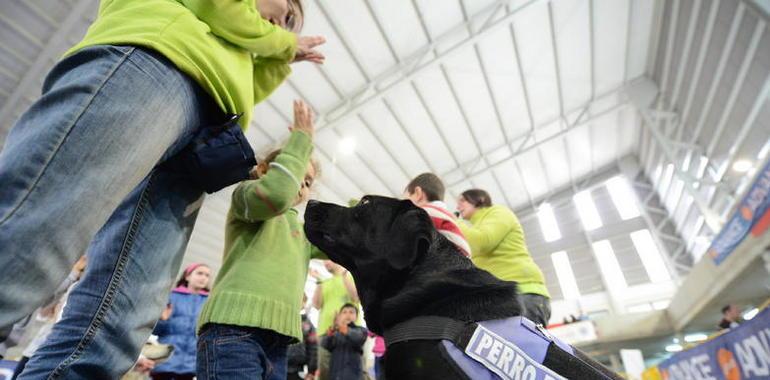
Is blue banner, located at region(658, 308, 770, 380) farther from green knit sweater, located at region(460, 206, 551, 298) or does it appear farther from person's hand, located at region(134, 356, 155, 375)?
person's hand, located at region(134, 356, 155, 375)

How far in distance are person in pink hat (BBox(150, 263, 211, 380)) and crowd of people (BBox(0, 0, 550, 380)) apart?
1383 millimetres

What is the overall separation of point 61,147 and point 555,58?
34.9 feet

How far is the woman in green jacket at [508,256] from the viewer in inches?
79.1

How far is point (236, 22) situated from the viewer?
877mm

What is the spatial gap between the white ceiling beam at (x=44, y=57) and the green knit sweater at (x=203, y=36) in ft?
21.2

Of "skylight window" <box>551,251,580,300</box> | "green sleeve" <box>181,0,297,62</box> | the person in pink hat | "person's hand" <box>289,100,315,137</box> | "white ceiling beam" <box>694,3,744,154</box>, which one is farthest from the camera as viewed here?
"skylight window" <box>551,251,580,300</box>

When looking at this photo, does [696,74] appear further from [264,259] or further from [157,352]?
[157,352]

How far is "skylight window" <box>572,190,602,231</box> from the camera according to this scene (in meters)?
14.3

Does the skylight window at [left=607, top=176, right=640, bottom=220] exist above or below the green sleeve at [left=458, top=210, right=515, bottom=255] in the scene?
above

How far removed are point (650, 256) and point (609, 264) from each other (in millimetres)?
1272

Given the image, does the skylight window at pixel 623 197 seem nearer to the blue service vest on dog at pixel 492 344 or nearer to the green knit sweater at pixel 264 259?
the blue service vest on dog at pixel 492 344

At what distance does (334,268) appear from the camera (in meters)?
2.92

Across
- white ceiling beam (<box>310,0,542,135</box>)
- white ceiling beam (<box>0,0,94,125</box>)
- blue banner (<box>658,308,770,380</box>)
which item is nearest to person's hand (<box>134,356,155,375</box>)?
blue banner (<box>658,308,770,380</box>)

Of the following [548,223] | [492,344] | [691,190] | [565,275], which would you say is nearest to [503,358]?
[492,344]
